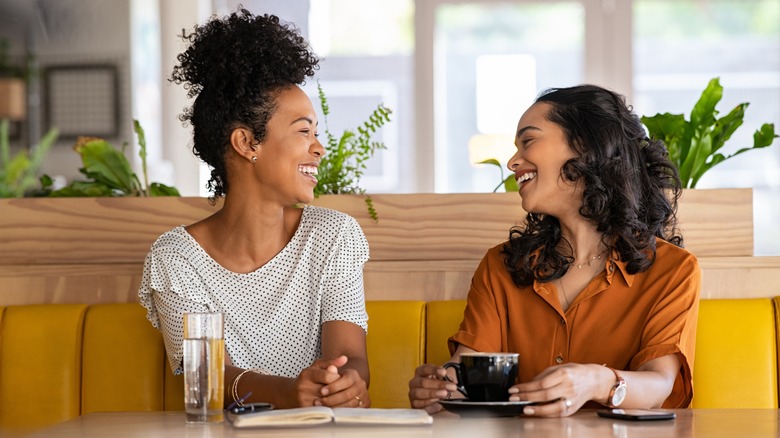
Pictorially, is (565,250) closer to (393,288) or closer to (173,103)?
(393,288)

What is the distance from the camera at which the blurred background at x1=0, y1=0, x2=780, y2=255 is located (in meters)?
5.47

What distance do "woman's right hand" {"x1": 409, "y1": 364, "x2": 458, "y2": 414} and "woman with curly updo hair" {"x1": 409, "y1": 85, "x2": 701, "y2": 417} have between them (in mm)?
124

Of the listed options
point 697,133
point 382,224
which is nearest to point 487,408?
point 382,224

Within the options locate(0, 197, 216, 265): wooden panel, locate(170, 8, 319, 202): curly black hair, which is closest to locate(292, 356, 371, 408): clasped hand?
locate(170, 8, 319, 202): curly black hair

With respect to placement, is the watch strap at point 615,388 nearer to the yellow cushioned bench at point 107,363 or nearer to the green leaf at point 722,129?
the yellow cushioned bench at point 107,363

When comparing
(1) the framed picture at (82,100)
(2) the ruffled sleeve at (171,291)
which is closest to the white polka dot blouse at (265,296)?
(2) the ruffled sleeve at (171,291)

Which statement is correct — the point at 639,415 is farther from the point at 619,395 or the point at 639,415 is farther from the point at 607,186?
the point at 607,186

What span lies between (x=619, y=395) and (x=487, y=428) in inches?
14.5

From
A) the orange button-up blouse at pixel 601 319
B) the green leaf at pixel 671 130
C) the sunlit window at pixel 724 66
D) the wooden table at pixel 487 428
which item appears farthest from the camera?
the sunlit window at pixel 724 66

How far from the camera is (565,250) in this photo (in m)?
1.95

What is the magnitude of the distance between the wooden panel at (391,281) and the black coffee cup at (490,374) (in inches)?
30.7

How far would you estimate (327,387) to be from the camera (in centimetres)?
164

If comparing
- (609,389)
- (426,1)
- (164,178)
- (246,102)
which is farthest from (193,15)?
(609,389)

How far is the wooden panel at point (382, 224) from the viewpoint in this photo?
7.20ft
